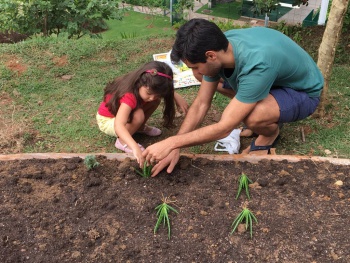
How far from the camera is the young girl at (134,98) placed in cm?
272

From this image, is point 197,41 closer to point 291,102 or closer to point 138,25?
point 291,102

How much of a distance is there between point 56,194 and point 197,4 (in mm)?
6896

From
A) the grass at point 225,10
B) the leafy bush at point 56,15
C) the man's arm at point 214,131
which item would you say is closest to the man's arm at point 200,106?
the man's arm at point 214,131

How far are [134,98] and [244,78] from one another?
916 millimetres

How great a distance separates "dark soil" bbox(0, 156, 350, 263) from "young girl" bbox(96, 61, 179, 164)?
0.27 meters

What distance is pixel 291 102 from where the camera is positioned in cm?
→ 268

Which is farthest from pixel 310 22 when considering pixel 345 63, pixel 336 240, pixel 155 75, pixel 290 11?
pixel 336 240

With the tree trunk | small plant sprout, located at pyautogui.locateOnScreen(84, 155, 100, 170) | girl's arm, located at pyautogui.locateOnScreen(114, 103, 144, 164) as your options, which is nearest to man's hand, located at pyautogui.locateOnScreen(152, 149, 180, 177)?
girl's arm, located at pyautogui.locateOnScreen(114, 103, 144, 164)

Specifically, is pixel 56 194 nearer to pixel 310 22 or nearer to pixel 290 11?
pixel 310 22

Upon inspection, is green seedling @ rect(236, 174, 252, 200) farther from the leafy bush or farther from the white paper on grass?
the leafy bush

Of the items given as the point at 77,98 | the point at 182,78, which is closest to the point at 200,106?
the point at 182,78

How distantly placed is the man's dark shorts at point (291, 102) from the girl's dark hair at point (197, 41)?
67cm

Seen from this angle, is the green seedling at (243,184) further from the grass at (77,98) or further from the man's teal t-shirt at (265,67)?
the grass at (77,98)

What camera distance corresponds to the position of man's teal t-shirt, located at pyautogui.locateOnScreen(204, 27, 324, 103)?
2.31 meters
